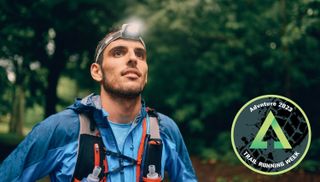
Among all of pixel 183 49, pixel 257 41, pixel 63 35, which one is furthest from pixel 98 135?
pixel 63 35

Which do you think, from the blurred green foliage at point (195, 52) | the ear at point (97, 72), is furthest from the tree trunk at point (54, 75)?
the ear at point (97, 72)

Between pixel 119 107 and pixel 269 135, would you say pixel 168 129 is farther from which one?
pixel 269 135

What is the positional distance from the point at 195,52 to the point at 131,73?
1066 centimetres

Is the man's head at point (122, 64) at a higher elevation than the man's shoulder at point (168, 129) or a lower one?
higher

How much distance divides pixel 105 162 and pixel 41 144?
0.45 m

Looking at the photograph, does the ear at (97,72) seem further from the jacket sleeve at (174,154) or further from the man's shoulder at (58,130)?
the jacket sleeve at (174,154)

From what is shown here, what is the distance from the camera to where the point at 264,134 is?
579 centimetres

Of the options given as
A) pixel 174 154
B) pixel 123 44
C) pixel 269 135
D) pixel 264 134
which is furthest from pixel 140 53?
pixel 269 135

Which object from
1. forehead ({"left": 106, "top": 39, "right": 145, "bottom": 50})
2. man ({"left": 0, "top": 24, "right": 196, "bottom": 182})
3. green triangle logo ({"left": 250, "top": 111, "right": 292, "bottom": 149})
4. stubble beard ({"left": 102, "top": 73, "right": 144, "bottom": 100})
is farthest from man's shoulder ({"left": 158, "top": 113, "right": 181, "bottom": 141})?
green triangle logo ({"left": 250, "top": 111, "right": 292, "bottom": 149})

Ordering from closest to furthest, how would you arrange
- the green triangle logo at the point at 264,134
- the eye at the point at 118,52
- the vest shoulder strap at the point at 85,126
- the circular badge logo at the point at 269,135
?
1. the vest shoulder strap at the point at 85,126
2. the eye at the point at 118,52
3. the circular badge logo at the point at 269,135
4. the green triangle logo at the point at 264,134

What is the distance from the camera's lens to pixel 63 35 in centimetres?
1474

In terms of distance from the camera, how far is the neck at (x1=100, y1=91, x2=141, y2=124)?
10.7 feet

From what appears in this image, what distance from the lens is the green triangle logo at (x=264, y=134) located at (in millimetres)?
5623

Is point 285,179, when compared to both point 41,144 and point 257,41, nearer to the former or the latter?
point 257,41
